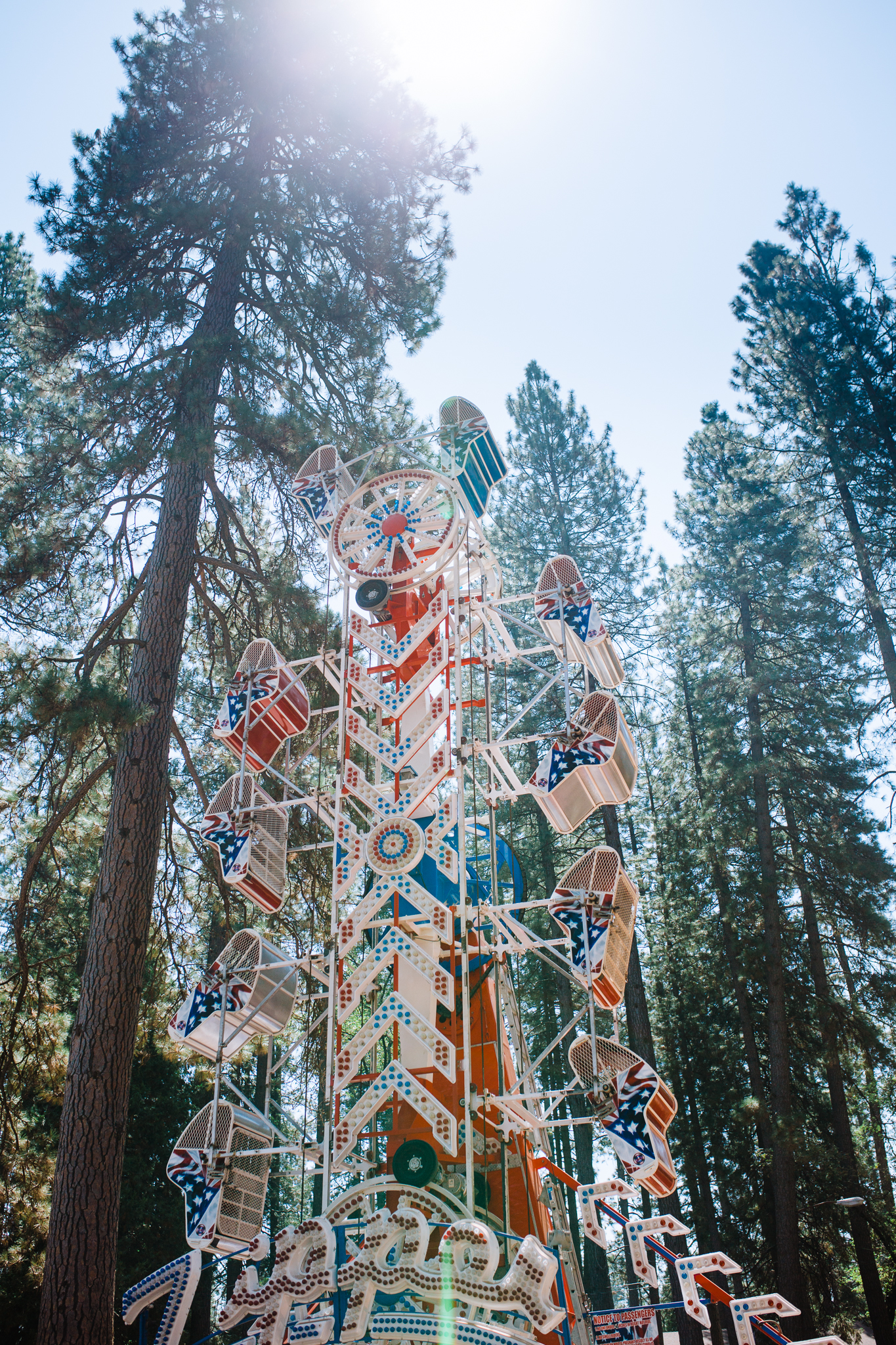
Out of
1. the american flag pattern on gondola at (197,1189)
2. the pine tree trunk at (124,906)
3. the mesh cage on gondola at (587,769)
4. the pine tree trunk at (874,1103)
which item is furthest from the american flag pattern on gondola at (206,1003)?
the pine tree trunk at (874,1103)

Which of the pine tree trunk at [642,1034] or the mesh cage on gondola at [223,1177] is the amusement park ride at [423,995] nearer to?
the mesh cage on gondola at [223,1177]

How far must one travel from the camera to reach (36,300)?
42.7 feet

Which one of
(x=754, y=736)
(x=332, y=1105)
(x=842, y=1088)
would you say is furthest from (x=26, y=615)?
(x=842, y=1088)

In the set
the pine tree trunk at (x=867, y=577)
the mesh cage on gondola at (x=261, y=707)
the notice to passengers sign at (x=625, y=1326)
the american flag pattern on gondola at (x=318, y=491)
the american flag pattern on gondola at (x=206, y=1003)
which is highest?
the pine tree trunk at (x=867, y=577)

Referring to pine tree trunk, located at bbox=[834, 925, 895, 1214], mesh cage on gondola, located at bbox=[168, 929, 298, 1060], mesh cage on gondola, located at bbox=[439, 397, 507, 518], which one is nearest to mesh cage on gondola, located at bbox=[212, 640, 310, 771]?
mesh cage on gondola, located at bbox=[168, 929, 298, 1060]

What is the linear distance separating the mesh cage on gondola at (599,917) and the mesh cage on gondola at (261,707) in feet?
9.69

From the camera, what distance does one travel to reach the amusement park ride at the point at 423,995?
5.23 m

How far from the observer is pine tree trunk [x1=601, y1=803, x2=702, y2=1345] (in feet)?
47.9

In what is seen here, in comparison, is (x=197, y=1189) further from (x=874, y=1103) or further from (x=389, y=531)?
(x=874, y=1103)

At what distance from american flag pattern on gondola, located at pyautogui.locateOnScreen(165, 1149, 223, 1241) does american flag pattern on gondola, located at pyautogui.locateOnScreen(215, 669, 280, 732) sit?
3.25 metres

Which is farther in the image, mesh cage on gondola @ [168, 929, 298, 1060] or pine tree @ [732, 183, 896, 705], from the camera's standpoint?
pine tree @ [732, 183, 896, 705]

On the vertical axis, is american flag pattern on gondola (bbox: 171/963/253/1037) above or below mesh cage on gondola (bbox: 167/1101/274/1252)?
above

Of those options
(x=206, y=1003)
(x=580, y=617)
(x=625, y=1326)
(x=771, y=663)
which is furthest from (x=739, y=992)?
(x=206, y=1003)

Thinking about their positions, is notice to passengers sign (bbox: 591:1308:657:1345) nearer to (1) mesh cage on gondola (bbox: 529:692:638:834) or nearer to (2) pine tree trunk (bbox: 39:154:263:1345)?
(2) pine tree trunk (bbox: 39:154:263:1345)
